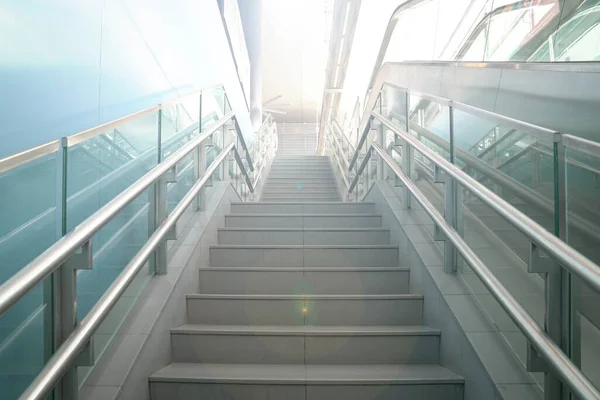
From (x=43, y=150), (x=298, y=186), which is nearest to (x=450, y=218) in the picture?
(x=43, y=150)

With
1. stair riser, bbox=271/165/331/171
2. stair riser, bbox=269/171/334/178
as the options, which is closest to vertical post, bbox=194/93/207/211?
stair riser, bbox=269/171/334/178

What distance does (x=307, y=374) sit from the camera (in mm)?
2156

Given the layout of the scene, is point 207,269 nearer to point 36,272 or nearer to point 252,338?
point 252,338

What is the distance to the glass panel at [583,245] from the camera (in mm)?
1479

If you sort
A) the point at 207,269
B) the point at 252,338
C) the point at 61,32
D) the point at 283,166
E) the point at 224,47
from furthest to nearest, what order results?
the point at 283,166 → the point at 224,47 → the point at 207,269 → the point at 252,338 → the point at 61,32

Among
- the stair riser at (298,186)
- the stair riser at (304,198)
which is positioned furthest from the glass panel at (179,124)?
the stair riser at (298,186)

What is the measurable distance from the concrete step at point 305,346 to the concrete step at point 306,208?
2.10 m

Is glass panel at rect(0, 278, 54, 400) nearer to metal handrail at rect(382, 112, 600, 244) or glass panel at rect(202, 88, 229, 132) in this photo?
metal handrail at rect(382, 112, 600, 244)

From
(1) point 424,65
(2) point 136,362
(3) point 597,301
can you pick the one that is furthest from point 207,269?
(1) point 424,65

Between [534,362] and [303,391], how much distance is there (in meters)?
0.84

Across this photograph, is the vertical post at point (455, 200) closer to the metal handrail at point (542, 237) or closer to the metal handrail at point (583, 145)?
the metal handrail at point (542, 237)

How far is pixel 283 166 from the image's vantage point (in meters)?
10.0

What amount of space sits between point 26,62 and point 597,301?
1.92 metres

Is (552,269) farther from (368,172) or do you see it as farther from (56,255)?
(368,172)
